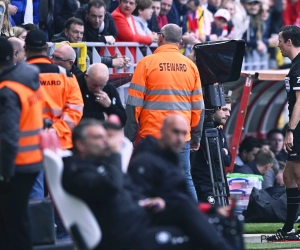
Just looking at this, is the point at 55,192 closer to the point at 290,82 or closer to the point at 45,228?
the point at 45,228

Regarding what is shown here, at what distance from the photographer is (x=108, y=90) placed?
1130cm

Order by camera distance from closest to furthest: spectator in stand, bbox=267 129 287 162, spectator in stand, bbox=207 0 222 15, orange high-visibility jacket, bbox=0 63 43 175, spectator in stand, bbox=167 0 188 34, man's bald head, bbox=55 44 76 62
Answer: orange high-visibility jacket, bbox=0 63 43 175, man's bald head, bbox=55 44 76 62, spectator in stand, bbox=167 0 188 34, spectator in stand, bbox=267 129 287 162, spectator in stand, bbox=207 0 222 15

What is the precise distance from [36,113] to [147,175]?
1393 mm

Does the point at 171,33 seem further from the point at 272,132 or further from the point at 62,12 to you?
the point at 272,132

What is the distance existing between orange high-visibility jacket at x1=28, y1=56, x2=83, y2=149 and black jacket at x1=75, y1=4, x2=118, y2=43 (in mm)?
3120

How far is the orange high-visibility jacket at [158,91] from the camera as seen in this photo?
11.7 m

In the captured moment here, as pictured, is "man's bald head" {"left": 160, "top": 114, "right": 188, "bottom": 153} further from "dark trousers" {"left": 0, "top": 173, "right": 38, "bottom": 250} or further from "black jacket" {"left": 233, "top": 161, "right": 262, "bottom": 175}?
"black jacket" {"left": 233, "top": 161, "right": 262, "bottom": 175}

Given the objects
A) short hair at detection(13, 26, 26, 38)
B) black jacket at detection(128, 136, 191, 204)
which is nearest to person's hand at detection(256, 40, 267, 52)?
short hair at detection(13, 26, 26, 38)

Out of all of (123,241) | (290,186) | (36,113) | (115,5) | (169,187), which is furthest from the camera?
(115,5)

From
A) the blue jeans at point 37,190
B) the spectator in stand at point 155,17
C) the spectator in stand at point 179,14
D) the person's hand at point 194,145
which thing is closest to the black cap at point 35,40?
the blue jeans at point 37,190

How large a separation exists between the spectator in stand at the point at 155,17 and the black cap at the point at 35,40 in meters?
5.95

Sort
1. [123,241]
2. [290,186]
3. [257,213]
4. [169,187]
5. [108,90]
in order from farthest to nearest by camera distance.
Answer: [257,213] → [290,186] → [108,90] → [169,187] → [123,241]

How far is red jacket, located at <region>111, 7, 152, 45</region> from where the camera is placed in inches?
568

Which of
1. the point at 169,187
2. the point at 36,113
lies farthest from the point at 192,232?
the point at 36,113
